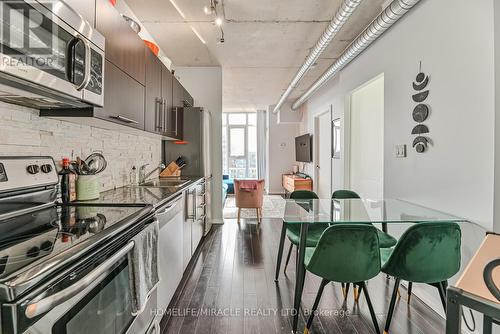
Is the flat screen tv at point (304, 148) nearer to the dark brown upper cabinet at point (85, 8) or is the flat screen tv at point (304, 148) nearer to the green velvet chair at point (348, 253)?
the green velvet chair at point (348, 253)

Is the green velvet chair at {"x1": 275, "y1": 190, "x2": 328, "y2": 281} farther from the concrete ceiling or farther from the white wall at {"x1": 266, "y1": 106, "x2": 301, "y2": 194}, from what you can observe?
the white wall at {"x1": 266, "y1": 106, "x2": 301, "y2": 194}

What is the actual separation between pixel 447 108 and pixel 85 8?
103 inches

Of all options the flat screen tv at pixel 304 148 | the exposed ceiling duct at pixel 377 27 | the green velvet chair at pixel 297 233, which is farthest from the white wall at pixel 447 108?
the flat screen tv at pixel 304 148

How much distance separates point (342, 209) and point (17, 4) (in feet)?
7.76

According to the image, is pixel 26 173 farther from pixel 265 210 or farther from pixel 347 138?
pixel 265 210

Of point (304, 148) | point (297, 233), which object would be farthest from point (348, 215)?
point (304, 148)

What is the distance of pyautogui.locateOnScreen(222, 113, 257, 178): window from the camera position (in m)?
9.42

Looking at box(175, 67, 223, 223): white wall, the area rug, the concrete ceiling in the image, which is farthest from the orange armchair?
the concrete ceiling

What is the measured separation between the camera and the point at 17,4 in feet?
2.97

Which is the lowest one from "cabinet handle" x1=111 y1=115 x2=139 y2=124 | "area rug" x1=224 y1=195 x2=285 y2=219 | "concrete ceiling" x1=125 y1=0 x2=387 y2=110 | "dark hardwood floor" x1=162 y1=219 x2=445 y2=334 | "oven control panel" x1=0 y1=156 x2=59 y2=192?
"dark hardwood floor" x1=162 y1=219 x2=445 y2=334

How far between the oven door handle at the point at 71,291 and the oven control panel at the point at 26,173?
622 millimetres

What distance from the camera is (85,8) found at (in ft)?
4.64

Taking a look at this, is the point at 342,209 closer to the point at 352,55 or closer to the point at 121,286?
the point at 121,286

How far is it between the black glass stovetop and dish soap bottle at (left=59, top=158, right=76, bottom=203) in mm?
107
